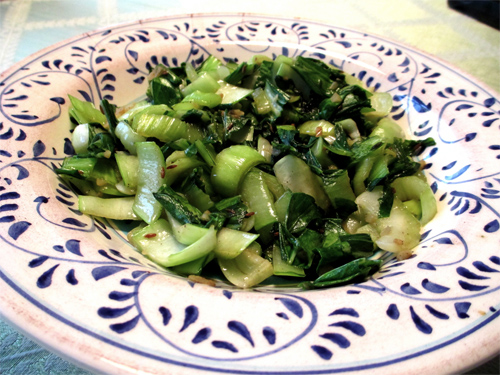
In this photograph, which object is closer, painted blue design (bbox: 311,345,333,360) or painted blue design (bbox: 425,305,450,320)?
painted blue design (bbox: 311,345,333,360)

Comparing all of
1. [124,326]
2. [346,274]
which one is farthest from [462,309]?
[124,326]

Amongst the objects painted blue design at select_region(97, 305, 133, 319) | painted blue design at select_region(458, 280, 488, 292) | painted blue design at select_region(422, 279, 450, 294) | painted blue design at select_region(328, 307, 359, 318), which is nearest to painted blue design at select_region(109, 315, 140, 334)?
painted blue design at select_region(97, 305, 133, 319)

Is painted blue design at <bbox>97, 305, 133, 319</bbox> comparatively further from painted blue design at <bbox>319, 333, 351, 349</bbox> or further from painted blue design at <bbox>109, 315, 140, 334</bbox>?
painted blue design at <bbox>319, 333, 351, 349</bbox>

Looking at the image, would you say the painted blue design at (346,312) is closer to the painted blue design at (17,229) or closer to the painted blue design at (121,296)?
the painted blue design at (121,296)

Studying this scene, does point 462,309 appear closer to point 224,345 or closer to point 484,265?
point 484,265

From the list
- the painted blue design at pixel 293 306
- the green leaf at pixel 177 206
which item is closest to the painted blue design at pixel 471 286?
the painted blue design at pixel 293 306

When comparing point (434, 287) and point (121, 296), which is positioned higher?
point (434, 287)

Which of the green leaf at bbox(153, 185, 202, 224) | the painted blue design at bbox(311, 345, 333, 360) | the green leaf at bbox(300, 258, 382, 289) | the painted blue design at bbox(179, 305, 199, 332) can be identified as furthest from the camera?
the green leaf at bbox(153, 185, 202, 224)
